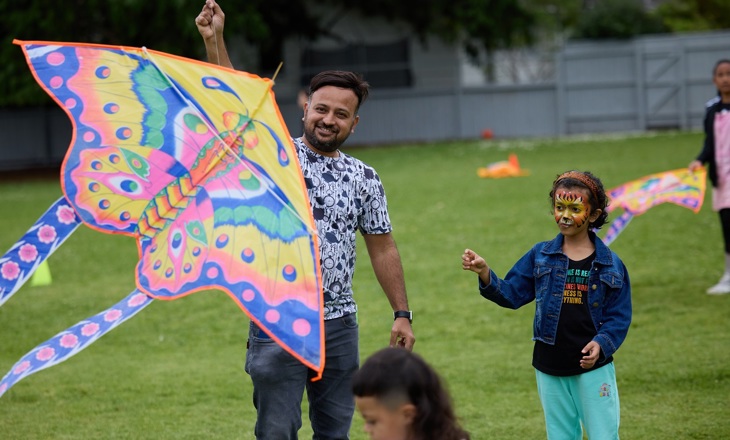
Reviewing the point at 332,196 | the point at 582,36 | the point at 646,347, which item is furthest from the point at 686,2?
the point at 332,196

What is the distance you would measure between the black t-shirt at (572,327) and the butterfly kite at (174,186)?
4.42 feet

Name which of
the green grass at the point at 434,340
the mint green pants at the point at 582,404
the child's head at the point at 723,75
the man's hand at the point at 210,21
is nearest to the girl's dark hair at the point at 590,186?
the mint green pants at the point at 582,404

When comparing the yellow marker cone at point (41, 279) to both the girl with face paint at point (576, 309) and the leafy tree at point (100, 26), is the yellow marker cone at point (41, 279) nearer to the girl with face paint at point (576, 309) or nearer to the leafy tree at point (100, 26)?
the girl with face paint at point (576, 309)

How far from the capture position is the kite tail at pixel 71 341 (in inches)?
148

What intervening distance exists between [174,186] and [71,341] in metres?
0.71

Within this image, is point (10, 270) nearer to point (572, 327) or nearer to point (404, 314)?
point (404, 314)

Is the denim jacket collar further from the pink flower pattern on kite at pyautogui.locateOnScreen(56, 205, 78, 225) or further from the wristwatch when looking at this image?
the pink flower pattern on kite at pyautogui.locateOnScreen(56, 205, 78, 225)

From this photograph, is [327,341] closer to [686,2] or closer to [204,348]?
[204,348]

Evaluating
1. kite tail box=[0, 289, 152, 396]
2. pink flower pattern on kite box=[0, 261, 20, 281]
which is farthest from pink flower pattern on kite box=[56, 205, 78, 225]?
kite tail box=[0, 289, 152, 396]

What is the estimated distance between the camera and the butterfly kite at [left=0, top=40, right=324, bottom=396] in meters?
3.71

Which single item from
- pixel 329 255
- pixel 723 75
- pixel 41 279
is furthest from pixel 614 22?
pixel 329 255

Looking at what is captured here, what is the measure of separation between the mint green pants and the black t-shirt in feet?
0.18

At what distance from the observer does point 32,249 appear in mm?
4043

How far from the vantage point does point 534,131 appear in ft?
99.3
